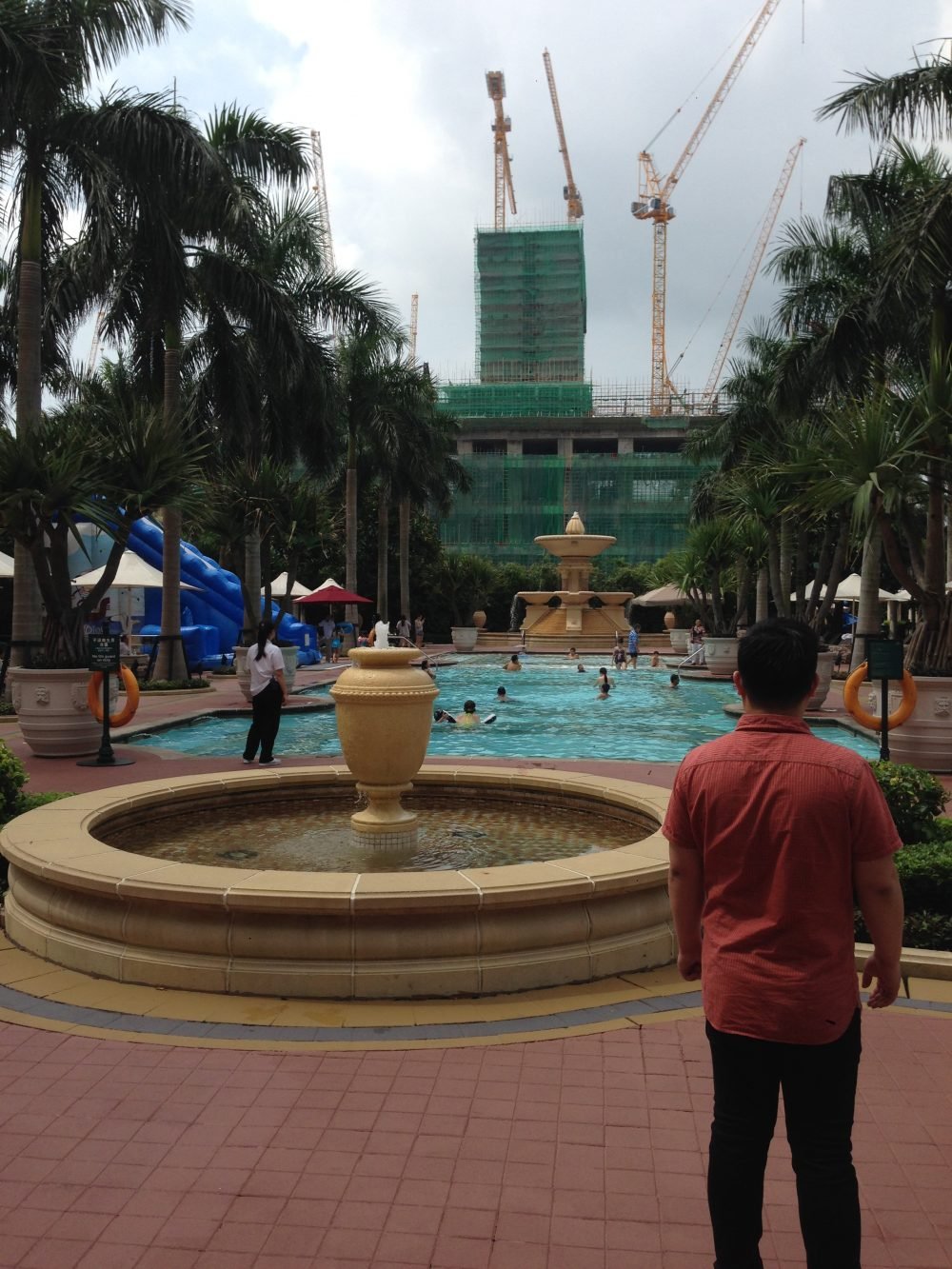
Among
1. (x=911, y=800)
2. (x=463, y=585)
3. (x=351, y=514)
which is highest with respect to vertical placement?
(x=351, y=514)

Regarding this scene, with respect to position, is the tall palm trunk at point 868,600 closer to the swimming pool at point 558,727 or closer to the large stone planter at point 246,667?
the swimming pool at point 558,727

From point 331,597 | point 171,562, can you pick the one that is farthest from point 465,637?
point 171,562

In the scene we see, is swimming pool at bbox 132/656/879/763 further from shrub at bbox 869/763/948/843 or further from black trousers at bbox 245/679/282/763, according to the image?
shrub at bbox 869/763/948/843

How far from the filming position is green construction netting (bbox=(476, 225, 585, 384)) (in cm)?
11844

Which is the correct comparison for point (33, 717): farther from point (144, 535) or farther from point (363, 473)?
point (363, 473)

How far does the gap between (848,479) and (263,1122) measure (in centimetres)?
1140

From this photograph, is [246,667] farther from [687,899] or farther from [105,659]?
[687,899]

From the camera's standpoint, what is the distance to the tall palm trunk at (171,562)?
2336 cm

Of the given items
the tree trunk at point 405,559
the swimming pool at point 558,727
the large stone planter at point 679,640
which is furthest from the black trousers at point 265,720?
the large stone planter at point 679,640

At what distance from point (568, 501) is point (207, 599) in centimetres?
6065

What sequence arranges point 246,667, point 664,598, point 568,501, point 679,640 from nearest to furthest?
point 246,667, point 679,640, point 664,598, point 568,501

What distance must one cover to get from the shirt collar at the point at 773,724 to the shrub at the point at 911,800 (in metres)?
4.72

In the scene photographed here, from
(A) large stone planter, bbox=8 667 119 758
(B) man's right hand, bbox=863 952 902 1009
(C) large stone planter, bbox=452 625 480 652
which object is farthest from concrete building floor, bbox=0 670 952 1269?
(C) large stone planter, bbox=452 625 480 652

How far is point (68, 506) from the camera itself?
48.6 feet
